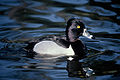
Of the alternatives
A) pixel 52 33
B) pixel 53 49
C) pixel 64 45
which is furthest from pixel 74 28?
pixel 52 33

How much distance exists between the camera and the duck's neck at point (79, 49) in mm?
7332

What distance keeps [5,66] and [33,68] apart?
670 mm

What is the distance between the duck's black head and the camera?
734 cm

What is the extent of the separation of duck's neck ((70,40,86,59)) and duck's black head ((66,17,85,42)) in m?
0.14

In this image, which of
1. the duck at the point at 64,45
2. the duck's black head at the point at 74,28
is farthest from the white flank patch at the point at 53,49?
the duck's black head at the point at 74,28

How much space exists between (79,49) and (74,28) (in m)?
0.57

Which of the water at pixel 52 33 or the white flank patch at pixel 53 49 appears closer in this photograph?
the water at pixel 52 33

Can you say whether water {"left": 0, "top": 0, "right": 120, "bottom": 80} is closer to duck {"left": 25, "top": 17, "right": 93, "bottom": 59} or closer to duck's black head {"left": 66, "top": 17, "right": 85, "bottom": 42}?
duck {"left": 25, "top": 17, "right": 93, "bottom": 59}

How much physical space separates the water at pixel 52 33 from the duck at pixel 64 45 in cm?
23

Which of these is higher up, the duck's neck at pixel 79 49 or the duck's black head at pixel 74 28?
the duck's black head at pixel 74 28

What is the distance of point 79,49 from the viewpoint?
7.42m

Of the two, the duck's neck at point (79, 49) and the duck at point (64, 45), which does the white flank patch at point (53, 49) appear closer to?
the duck at point (64, 45)

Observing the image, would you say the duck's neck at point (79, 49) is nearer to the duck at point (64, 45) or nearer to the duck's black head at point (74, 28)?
the duck at point (64, 45)

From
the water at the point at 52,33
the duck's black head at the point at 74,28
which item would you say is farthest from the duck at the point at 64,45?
the water at the point at 52,33
